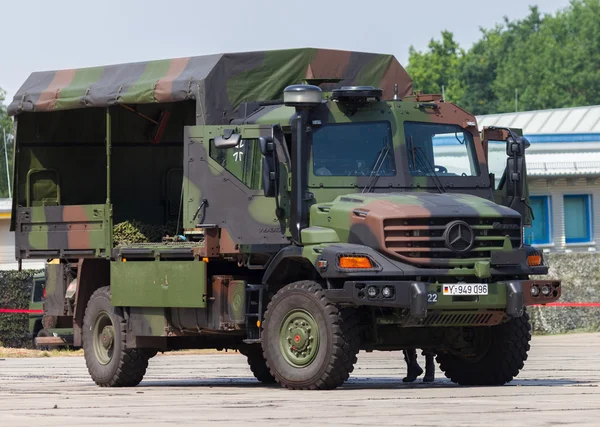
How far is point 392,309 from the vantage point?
14633 millimetres

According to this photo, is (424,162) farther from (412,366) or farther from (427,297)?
(412,366)

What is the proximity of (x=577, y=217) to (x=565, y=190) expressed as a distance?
36.7 inches

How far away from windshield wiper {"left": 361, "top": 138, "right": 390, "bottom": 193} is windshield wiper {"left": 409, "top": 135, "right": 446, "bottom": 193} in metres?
0.28

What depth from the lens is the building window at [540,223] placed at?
4050 cm

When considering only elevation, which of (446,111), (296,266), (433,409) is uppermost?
(446,111)

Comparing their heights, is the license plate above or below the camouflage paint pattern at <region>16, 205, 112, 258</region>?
below

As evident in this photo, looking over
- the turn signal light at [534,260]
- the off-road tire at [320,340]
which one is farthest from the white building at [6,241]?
the turn signal light at [534,260]

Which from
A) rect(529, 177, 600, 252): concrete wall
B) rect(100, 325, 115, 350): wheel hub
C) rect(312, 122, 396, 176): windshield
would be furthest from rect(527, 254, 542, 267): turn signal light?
rect(529, 177, 600, 252): concrete wall

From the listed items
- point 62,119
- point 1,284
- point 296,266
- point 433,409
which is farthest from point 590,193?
point 433,409

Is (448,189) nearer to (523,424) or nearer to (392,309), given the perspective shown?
(392,309)

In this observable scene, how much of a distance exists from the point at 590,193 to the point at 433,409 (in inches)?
1181

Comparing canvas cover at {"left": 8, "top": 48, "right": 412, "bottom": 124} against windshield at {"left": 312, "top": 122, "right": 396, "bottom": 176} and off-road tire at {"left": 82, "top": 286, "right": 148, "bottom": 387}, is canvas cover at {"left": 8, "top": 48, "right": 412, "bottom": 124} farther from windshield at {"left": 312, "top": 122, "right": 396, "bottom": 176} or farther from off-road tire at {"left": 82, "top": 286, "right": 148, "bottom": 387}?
off-road tire at {"left": 82, "top": 286, "right": 148, "bottom": 387}

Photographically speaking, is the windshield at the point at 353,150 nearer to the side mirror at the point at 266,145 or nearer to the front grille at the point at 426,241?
the side mirror at the point at 266,145

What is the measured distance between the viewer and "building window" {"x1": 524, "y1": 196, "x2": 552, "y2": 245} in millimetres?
40500
